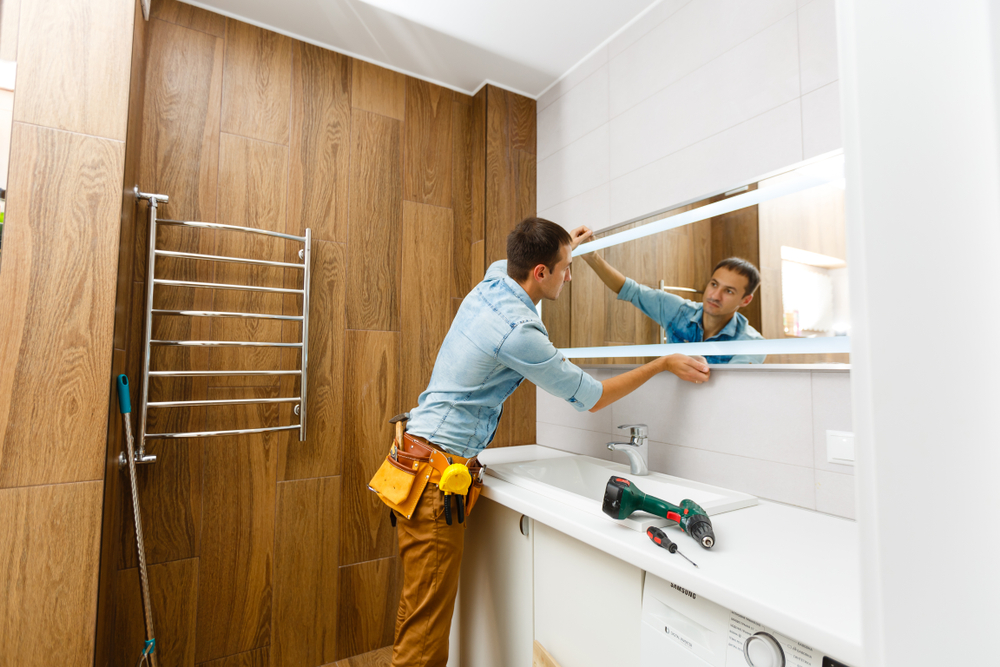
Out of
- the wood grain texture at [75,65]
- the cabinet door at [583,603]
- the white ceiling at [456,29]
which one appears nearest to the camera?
the cabinet door at [583,603]

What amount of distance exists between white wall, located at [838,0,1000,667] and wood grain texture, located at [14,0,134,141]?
173cm

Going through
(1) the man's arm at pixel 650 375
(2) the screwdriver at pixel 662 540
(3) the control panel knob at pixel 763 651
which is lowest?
(3) the control panel knob at pixel 763 651

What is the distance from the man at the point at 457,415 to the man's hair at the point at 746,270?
275 mm

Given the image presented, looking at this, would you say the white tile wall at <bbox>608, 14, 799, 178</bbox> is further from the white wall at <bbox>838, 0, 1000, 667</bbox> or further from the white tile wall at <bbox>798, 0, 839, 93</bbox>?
the white wall at <bbox>838, 0, 1000, 667</bbox>

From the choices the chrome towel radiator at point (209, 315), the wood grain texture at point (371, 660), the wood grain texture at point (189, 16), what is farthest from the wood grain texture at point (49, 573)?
the wood grain texture at point (189, 16)

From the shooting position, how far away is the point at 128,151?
150 cm

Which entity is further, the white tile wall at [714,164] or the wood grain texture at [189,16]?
the wood grain texture at [189,16]

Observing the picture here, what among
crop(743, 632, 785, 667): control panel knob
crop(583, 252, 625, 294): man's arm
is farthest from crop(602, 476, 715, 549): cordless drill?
crop(583, 252, 625, 294): man's arm

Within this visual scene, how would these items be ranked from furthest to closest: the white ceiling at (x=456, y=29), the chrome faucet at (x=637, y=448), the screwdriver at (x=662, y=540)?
the white ceiling at (x=456, y=29)
the chrome faucet at (x=637, y=448)
the screwdriver at (x=662, y=540)

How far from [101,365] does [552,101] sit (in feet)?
6.60

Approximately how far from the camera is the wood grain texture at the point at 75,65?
1278 millimetres

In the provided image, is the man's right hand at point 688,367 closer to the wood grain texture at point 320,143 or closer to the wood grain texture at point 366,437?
the wood grain texture at point 366,437

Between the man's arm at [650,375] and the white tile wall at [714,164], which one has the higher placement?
the white tile wall at [714,164]

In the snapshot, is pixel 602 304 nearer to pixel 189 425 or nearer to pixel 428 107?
pixel 428 107
